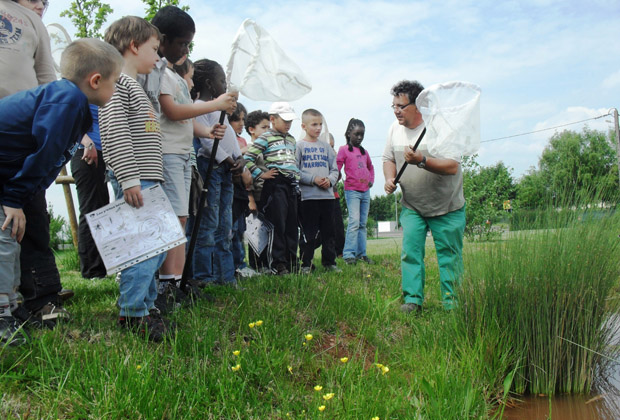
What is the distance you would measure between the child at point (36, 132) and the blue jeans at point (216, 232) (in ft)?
5.72

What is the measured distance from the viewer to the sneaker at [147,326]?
265cm

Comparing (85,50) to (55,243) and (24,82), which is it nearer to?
(24,82)

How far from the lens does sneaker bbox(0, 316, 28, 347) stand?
2303 mm

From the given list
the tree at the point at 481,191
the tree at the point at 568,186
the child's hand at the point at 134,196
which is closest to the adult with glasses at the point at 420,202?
the tree at the point at 568,186

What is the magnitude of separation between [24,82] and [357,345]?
7.89 feet

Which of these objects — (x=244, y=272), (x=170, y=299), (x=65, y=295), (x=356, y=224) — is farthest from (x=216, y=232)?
(x=356, y=224)

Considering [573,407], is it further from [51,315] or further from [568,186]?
[51,315]

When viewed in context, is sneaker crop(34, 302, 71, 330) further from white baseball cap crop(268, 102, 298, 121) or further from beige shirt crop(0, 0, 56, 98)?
white baseball cap crop(268, 102, 298, 121)

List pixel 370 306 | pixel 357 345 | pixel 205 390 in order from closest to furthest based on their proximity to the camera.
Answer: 1. pixel 205 390
2. pixel 357 345
3. pixel 370 306

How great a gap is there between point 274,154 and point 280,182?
312 mm

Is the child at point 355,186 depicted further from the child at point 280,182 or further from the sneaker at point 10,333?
the sneaker at point 10,333

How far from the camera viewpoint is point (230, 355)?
98.5 inches

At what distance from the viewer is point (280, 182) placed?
552 centimetres

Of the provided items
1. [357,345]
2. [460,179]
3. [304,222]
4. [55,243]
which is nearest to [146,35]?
[357,345]
